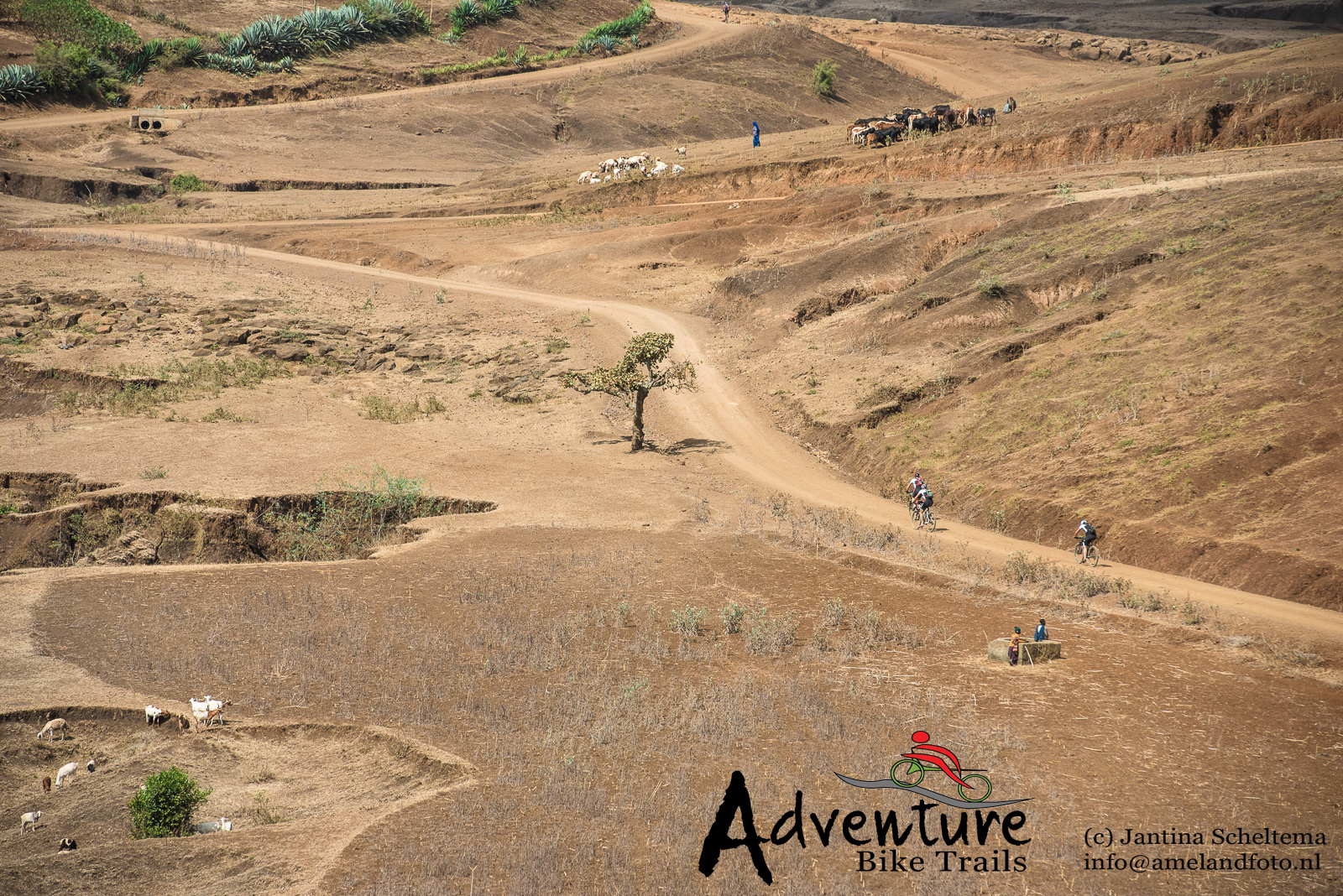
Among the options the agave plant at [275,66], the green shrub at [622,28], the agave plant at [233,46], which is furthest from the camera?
the green shrub at [622,28]

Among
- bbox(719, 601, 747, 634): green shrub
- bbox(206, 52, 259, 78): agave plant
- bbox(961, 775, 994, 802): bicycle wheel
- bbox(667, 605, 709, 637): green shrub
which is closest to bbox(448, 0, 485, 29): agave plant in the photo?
bbox(206, 52, 259, 78): agave plant

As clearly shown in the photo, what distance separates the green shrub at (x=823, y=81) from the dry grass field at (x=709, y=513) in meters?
25.5

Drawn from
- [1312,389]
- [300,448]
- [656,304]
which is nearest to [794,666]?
[1312,389]

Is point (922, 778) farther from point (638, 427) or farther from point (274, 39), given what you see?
point (274, 39)

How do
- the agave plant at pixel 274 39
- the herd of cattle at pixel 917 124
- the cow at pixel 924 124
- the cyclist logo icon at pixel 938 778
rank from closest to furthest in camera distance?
the cyclist logo icon at pixel 938 778, the herd of cattle at pixel 917 124, the cow at pixel 924 124, the agave plant at pixel 274 39

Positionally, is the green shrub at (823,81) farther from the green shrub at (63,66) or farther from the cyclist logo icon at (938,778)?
the cyclist logo icon at (938,778)

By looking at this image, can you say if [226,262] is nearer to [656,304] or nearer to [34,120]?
[656,304]

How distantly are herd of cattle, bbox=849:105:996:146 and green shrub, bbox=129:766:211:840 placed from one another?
141 ft

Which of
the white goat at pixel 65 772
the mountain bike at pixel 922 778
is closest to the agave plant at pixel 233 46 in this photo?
the white goat at pixel 65 772

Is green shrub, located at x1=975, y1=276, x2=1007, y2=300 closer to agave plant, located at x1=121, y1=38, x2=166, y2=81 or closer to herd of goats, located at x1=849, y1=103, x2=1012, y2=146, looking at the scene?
herd of goats, located at x1=849, y1=103, x2=1012, y2=146

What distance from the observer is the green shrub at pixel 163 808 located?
28.6 feet

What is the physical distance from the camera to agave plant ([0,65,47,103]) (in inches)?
2259

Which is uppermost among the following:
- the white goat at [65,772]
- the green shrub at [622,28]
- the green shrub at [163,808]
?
the green shrub at [622,28]

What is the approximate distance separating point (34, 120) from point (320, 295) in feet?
105
